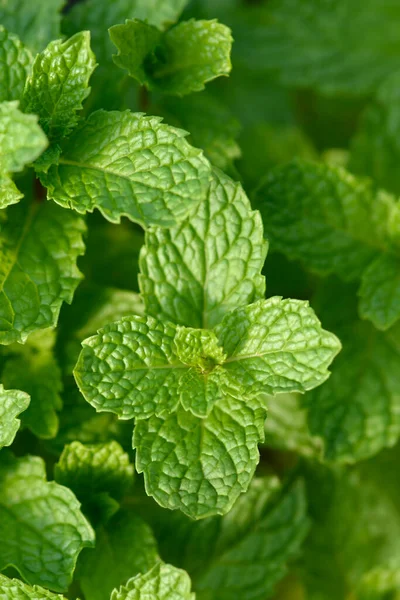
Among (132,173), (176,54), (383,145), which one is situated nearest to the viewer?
(132,173)

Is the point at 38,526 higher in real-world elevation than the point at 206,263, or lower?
lower

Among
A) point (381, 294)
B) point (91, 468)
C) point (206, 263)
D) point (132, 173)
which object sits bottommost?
point (91, 468)

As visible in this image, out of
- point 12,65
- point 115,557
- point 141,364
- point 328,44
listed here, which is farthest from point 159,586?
point 328,44

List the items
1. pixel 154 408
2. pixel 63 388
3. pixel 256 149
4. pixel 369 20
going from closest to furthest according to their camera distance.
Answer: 1. pixel 154 408
2. pixel 63 388
3. pixel 256 149
4. pixel 369 20

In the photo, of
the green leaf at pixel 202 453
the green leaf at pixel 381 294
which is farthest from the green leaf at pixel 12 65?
the green leaf at pixel 381 294

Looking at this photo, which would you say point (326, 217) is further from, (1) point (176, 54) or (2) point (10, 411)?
(2) point (10, 411)

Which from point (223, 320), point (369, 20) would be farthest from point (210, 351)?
point (369, 20)

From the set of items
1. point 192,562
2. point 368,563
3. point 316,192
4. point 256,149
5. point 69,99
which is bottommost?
Answer: point 368,563

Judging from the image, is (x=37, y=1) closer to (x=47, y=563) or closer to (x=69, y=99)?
(x=69, y=99)
